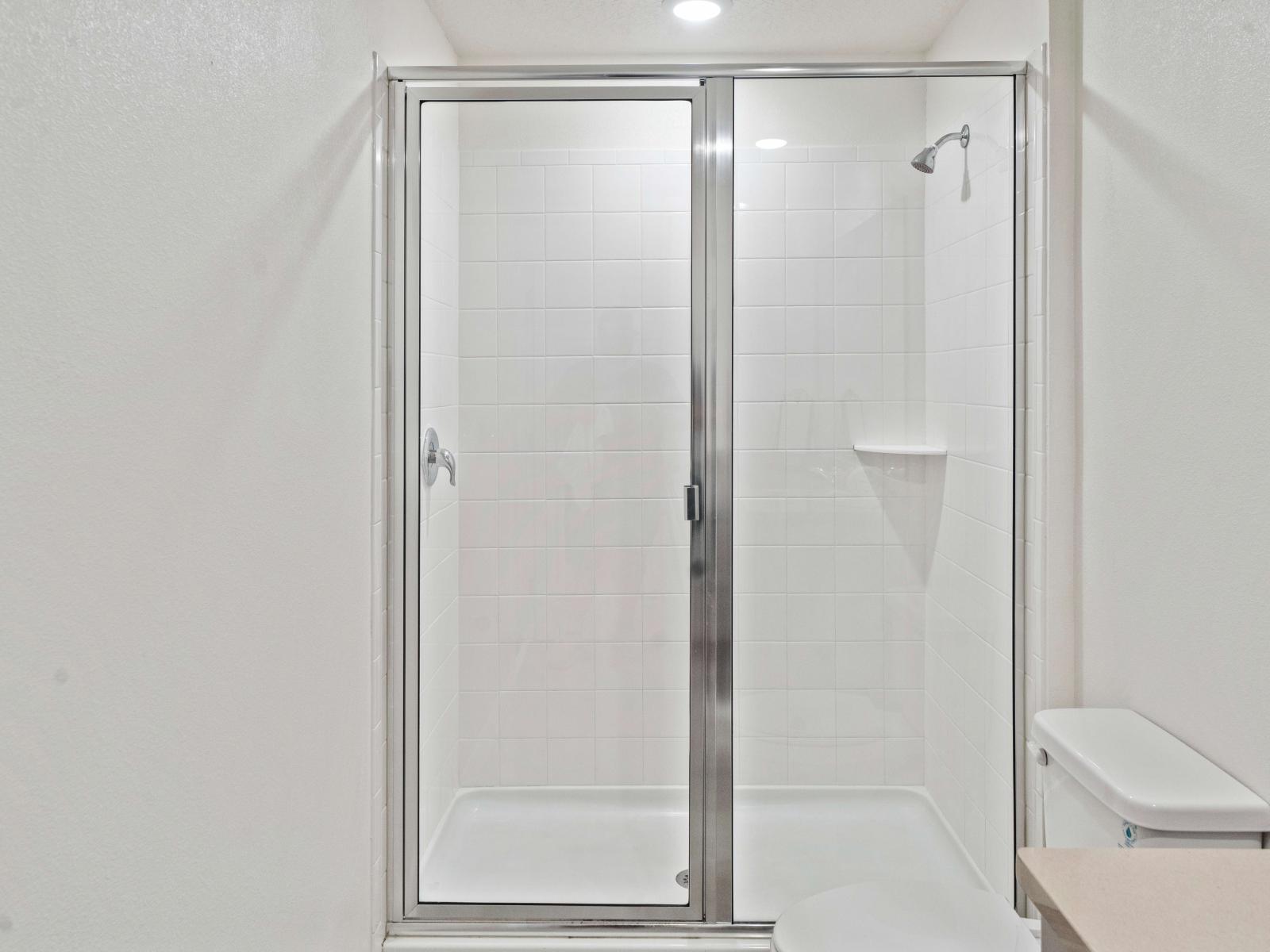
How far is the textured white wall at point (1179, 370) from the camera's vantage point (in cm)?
→ 138

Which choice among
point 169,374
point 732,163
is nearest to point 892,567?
point 732,163

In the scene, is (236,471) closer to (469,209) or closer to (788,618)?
(469,209)

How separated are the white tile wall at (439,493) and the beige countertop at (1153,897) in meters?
1.50

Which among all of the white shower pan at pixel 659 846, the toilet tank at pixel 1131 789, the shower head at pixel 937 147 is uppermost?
the shower head at pixel 937 147

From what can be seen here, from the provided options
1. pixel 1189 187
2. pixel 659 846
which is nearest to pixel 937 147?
pixel 1189 187

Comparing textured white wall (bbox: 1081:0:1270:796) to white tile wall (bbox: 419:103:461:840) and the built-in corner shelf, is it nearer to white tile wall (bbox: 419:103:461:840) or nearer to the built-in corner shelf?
the built-in corner shelf

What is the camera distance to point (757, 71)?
202 centimetres

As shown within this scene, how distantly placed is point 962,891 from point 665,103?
1.67 metres

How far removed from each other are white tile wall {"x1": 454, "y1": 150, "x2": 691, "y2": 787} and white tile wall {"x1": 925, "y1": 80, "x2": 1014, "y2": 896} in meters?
0.56

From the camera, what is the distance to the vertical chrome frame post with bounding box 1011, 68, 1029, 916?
203cm

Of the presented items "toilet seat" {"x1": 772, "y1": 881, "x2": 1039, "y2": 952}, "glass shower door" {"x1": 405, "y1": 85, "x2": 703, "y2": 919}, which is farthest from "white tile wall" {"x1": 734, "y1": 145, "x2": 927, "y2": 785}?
"toilet seat" {"x1": 772, "y1": 881, "x2": 1039, "y2": 952}

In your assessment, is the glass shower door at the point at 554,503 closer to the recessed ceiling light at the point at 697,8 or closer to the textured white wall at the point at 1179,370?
the recessed ceiling light at the point at 697,8

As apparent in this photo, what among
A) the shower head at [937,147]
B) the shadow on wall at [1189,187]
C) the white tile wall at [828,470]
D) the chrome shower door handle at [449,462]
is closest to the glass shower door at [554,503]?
the chrome shower door handle at [449,462]

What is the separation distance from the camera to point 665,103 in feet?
6.68
